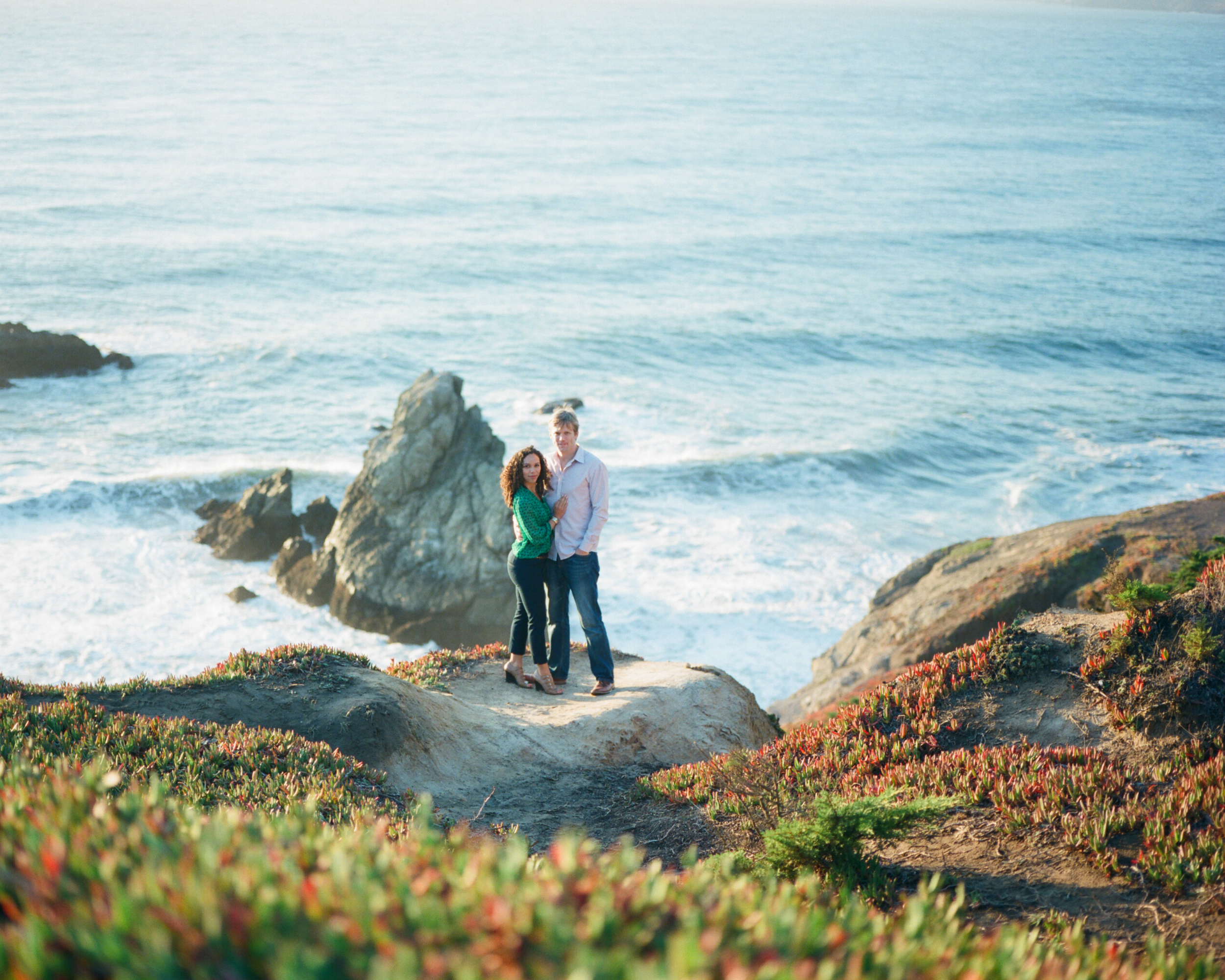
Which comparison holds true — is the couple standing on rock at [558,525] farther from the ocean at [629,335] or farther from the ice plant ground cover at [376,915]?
the ocean at [629,335]

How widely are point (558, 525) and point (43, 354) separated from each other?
119 ft

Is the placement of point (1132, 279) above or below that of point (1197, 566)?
above

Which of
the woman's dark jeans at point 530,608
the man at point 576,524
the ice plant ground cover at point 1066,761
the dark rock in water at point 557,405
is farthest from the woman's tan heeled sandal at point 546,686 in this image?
the dark rock in water at point 557,405

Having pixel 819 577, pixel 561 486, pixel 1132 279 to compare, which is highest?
pixel 1132 279

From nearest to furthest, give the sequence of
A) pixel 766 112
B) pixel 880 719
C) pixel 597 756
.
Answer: pixel 880 719, pixel 597 756, pixel 766 112

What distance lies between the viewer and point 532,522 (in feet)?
31.1

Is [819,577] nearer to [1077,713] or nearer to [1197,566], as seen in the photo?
[1197,566]

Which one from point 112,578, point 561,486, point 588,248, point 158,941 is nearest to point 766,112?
point 588,248

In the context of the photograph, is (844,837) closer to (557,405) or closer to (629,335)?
(557,405)

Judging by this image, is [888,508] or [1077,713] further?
[888,508]

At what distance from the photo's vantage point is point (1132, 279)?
56.7 meters

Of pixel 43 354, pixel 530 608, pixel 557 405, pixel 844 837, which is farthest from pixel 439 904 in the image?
pixel 43 354

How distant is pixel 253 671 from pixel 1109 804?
8395 mm

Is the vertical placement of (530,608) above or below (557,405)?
above
